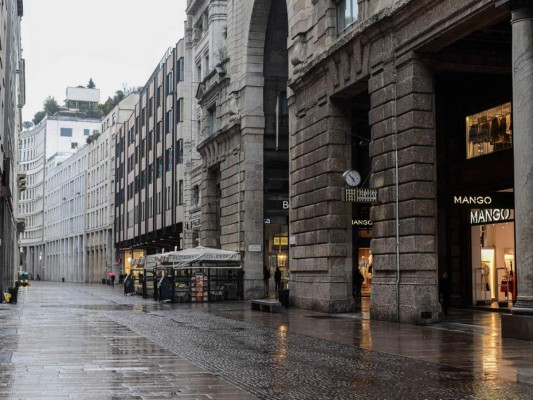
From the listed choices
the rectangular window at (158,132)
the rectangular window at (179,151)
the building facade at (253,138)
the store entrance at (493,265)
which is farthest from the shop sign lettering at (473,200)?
the rectangular window at (158,132)

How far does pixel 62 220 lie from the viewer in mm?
153000

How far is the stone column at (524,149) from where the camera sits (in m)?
19.5

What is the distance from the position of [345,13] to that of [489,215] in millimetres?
9364

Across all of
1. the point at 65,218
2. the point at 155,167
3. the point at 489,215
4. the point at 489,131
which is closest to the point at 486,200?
the point at 489,215

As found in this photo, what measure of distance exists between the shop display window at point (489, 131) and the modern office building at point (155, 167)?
1442 inches

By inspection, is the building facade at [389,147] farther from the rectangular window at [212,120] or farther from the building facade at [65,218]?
the building facade at [65,218]

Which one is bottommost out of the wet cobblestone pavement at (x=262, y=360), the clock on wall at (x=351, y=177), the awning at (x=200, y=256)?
the wet cobblestone pavement at (x=262, y=360)

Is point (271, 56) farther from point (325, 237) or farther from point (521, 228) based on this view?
point (521, 228)

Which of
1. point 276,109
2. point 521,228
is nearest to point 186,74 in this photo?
point 276,109

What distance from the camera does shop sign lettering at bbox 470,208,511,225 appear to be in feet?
98.8

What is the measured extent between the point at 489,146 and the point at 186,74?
40313 mm

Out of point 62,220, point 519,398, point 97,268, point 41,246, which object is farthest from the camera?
point 41,246

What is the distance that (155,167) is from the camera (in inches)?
3196

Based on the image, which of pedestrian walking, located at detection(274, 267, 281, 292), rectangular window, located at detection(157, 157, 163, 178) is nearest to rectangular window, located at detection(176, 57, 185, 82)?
rectangular window, located at detection(157, 157, 163, 178)
